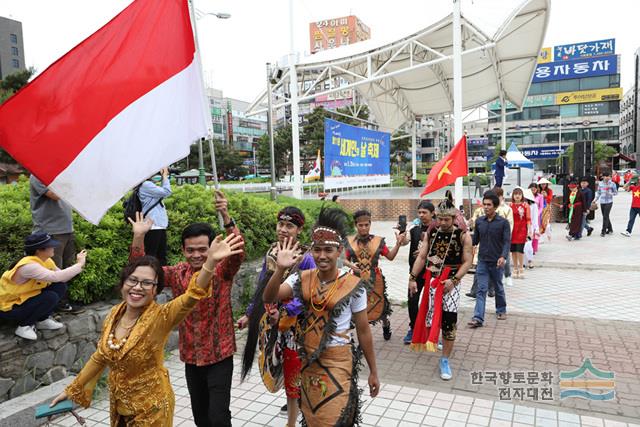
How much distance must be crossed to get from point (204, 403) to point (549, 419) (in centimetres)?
274

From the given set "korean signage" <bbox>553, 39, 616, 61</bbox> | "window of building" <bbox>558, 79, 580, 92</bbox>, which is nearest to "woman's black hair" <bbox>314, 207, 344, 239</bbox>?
"window of building" <bbox>558, 79, 580, 92</bbox>

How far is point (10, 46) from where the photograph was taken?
69438mm

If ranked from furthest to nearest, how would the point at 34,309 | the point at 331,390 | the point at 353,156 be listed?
the point at 353,156 → the point at 34,309 → the point at 331,390

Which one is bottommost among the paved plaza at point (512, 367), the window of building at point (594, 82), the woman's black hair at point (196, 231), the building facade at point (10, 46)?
the paved plaza at point (512, 367)

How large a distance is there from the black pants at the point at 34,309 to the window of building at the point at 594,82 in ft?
275

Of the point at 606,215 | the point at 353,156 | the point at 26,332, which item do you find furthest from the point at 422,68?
the point at 26,332

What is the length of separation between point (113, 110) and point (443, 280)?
3.35m

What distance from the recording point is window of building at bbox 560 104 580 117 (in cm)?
7306

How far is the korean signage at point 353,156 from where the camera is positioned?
1741 cm

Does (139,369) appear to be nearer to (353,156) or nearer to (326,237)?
(326,237)

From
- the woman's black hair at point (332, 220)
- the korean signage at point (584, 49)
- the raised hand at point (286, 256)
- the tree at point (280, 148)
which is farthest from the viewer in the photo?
the korean signage at point (584, 49)

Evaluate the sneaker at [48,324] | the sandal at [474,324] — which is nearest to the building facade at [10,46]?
the sneaker at [48,324]

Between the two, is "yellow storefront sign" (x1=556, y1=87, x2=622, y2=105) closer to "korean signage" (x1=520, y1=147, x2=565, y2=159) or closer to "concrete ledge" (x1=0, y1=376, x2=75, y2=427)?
"korean signage" (x1=520, y1=147, x2=565, y2=159)

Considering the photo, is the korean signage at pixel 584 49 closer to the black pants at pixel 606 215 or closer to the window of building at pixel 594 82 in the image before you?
the window of building at pixel 594 82
